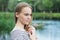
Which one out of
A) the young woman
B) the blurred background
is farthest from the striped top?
the blurred background

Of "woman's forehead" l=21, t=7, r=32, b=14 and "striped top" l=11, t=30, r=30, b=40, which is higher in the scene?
"woman's forehead" l=21, t=7, r=32, b=14

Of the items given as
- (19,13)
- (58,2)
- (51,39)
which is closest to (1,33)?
(19,13)

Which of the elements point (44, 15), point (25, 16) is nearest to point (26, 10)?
point (25, 16)

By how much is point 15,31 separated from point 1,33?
2766 millimetres

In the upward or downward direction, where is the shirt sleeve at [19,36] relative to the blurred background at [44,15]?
upward

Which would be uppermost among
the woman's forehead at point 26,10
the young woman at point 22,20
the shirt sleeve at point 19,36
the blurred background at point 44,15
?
the woman's forehead at point 26,10

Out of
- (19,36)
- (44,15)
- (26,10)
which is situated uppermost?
(26,10)

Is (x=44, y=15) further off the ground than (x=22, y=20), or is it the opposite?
(x=22, y=20)

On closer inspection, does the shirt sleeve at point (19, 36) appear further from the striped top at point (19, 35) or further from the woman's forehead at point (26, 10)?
the woman's forehead at point (26, 10)

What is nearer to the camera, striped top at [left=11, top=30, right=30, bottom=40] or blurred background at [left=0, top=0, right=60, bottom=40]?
striped top at [left=11, top=30, right=30, bottom=40]

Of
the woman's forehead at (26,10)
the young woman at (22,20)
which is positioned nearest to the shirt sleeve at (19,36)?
the young woman at (22,20)

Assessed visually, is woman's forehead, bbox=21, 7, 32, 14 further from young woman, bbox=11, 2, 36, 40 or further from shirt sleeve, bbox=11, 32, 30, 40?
shirt sleeve, bbox=11, 32, 30, 40

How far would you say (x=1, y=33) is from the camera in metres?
3.73

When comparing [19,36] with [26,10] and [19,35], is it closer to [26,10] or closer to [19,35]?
[19,35]
